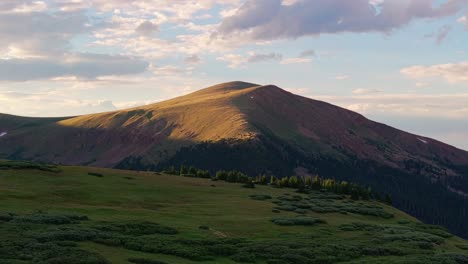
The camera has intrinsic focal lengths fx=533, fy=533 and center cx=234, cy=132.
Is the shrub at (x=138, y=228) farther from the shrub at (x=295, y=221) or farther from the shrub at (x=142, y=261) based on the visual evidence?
the shrub at (x=295, y=221)

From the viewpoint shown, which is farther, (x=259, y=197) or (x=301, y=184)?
(x=301, y=184)

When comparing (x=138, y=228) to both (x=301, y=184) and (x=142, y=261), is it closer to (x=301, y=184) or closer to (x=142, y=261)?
(x=142, y=261)

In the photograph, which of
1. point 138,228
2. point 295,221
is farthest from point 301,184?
point 138,228

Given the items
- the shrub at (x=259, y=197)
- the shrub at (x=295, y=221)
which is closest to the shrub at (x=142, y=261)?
the shrub at (x=295, y=221)

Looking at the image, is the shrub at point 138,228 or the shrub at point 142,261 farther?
the shrub at point 138,228

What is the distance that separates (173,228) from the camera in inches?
1960

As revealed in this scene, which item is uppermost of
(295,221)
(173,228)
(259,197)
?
(259,197)

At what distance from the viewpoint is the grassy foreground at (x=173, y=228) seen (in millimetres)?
38812

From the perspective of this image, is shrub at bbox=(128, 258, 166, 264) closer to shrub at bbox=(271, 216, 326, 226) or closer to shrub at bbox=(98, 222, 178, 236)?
shrub at bbox=(98, 222, 178, 236)

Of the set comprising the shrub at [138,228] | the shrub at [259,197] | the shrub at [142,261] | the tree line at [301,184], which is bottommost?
the shrub at [142,261]

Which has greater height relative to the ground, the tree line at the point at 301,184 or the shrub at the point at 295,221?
the tree line at the point at 301,184

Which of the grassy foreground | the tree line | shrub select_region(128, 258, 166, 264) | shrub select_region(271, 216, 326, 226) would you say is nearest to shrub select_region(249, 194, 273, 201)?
the grassy foreground

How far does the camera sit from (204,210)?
70.6 m

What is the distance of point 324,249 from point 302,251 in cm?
315
